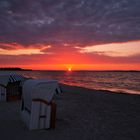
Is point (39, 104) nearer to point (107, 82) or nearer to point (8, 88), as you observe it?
point (8, 88)

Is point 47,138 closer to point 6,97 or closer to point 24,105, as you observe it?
point 24,105

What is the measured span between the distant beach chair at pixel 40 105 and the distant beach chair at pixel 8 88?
20.3 ft

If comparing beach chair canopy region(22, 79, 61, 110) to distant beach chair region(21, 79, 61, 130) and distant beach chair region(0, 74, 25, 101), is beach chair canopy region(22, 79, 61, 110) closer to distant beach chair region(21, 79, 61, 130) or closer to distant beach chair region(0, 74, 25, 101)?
distant beach chair region(21, 79, 61, 130)

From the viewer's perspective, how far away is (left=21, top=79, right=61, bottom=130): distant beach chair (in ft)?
23.0

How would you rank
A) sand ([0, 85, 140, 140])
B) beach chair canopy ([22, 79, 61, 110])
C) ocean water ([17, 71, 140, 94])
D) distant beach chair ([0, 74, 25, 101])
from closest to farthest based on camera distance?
1. sand ([0, 85, 140, 140])
2. beach chair canopy ([22, 79, 61, 110])
3. distant beach chair ([0, 74, 25, 101])
4. ocean water ([17, 71, 140, 94])

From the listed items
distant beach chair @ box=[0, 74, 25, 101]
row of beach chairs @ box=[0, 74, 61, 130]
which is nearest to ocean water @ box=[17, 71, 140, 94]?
distant beach chair @ box=[0, 74, 25, 101]

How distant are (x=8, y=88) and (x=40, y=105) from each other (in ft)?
22.8

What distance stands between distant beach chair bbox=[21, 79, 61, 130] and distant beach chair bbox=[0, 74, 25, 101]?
20.3ft

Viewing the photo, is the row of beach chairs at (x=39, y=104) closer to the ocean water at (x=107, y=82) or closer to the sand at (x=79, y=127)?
the sand at (x=79, y=127)

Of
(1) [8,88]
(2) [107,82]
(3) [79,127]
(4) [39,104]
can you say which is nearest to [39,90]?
(4) [39,104]

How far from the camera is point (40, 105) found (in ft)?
23.1

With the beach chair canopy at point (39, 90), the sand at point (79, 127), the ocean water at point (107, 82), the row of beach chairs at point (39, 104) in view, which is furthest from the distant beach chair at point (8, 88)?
the ocean water at point (107, 82)

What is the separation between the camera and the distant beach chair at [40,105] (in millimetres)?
6996

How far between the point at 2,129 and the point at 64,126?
7.48 feet
